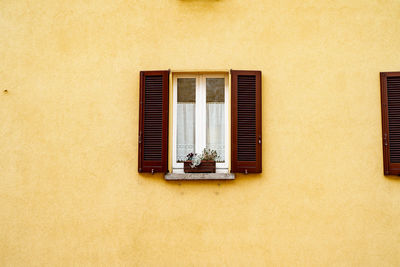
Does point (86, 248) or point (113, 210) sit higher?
point (113, 210)

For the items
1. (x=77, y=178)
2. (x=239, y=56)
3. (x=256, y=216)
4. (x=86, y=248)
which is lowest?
(x=86, y=248)

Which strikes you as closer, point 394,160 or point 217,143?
point 394,160

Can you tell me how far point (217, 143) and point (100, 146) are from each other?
167 centimetres

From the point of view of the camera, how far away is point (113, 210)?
4082 millimetres

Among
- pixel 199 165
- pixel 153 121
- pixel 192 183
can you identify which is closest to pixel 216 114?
pixel 199 165

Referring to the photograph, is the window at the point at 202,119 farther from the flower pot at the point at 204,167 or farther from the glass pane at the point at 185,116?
the flower pot at the point at 204,167

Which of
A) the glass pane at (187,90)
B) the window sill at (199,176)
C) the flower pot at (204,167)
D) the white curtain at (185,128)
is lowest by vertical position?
the window sill at (199,176)

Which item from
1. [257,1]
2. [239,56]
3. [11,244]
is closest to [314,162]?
[239,56]

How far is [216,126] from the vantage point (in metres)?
4.28

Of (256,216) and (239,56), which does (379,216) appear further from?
(239,56)

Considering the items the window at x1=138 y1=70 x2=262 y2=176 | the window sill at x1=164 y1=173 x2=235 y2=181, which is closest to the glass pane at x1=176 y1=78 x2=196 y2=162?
the window at x1=138 y1=70 x2=262 y2=176

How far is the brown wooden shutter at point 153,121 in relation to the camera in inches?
158

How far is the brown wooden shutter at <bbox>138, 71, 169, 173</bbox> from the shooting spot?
13.2ft

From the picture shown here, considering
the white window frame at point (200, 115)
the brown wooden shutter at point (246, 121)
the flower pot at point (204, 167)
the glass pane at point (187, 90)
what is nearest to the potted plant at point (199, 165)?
the flower pot at point (204, 167)
